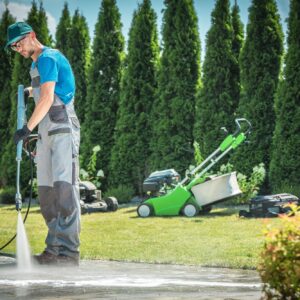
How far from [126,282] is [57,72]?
6.14 ft

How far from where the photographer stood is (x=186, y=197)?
1301 centimetres

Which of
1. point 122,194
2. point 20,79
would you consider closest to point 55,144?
point 122,194

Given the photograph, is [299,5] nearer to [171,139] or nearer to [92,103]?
[171,139]

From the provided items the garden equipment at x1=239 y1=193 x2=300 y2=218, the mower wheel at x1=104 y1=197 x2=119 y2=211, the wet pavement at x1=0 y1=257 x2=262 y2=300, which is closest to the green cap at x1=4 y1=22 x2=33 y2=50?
the wet pavement at x1=0 y1=257 x2=262 y2=300

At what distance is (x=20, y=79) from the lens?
18109mm

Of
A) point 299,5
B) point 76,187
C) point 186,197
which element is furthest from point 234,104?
point 76,187

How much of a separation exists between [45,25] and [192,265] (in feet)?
38.6

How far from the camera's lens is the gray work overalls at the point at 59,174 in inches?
268

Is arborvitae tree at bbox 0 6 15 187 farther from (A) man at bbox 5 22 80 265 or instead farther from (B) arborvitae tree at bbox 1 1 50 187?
(A) man at bbox 5 22 80 265

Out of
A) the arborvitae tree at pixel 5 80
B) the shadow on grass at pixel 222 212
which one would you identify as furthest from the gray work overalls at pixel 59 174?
the arborvitae tree at pixel 5 80

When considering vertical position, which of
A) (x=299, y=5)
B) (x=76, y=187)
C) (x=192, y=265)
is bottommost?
(x=192, y=265)

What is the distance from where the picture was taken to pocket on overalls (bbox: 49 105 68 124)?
6.80 meters

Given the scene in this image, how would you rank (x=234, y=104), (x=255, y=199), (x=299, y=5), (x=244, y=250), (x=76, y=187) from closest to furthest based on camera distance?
(x=76, y=187) < (x=244, y=250) < (x=255, y=199) < (x=299, y=5) < (x=234, y=104)

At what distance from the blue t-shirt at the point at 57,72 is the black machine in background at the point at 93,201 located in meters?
6.87
